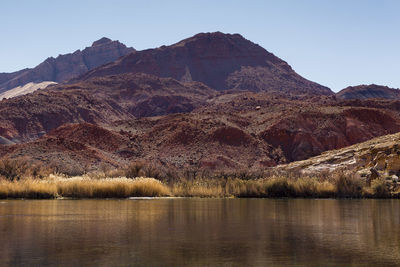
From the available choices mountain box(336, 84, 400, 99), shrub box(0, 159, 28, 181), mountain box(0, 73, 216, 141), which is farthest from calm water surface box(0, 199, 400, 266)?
mountain box(336, 84, 400, 99)

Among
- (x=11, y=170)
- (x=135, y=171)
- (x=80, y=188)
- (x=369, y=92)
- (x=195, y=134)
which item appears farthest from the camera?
(x=369, y=92)

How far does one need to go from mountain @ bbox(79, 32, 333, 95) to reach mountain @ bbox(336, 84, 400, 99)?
1630cm

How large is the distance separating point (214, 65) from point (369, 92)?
165 ft

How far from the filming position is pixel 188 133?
252 ft

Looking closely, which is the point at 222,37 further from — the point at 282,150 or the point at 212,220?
the point at 212,220

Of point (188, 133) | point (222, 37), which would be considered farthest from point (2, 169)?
point (222, 37)

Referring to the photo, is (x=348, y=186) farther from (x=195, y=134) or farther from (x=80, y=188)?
(x=195, y=134)

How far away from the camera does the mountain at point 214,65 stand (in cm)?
16400

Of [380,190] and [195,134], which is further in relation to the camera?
[195,134]

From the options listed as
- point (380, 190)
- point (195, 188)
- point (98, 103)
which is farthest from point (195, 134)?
point (98, 103)

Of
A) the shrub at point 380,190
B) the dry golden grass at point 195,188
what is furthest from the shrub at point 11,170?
the shrub at point 380,190

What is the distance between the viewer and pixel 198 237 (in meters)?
15.4

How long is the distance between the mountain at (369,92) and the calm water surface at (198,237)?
126m

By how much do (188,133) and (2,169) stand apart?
41.0 meters
